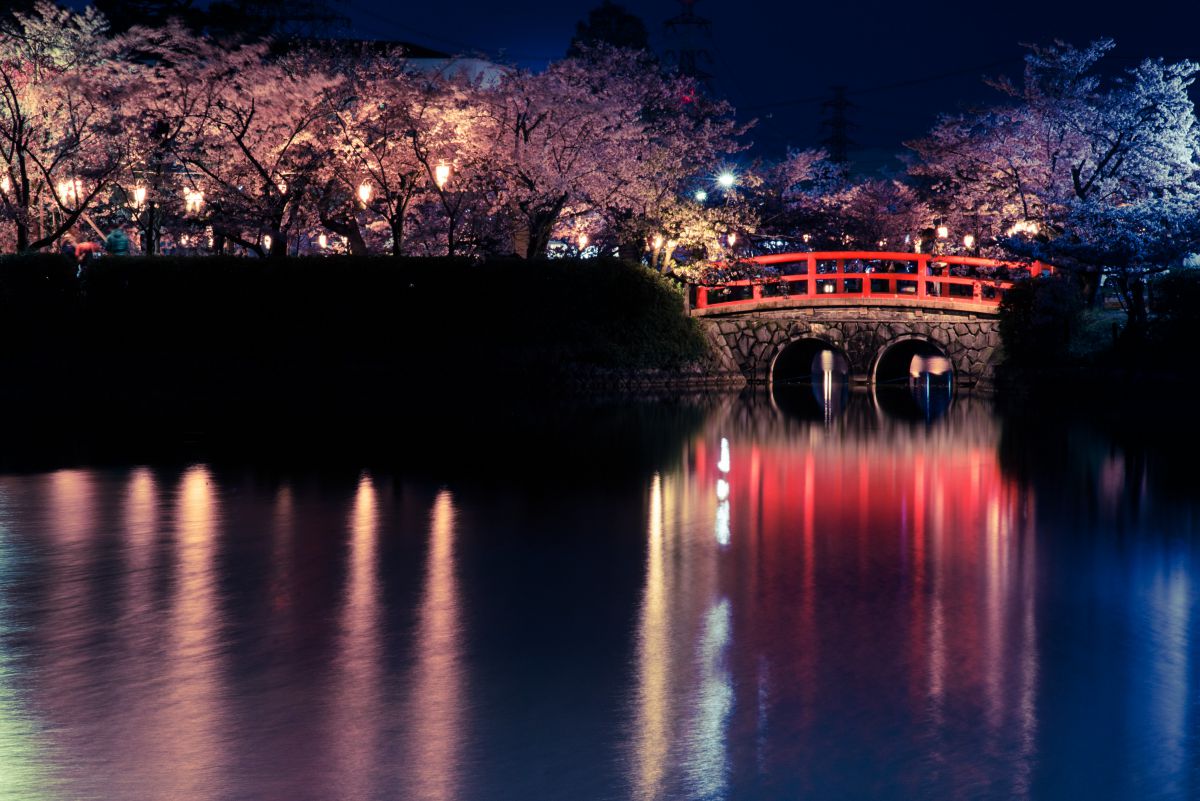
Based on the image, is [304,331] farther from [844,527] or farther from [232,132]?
[844,527]

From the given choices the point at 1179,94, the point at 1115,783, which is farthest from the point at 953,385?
the point at 1115,783

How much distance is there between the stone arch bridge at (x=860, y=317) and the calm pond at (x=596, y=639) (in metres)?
22.7

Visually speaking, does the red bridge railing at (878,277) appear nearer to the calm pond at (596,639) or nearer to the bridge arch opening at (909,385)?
the bridge arch opening at (909,385)

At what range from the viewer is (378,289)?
3319 cm

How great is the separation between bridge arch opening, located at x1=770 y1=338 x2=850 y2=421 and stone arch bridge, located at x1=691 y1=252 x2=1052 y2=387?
2.75 feet

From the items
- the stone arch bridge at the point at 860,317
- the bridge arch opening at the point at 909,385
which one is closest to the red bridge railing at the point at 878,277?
the stone arch bridge at the point at 860,317

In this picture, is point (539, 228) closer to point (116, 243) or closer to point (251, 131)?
point (251, 131)

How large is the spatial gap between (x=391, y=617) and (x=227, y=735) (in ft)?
7.17

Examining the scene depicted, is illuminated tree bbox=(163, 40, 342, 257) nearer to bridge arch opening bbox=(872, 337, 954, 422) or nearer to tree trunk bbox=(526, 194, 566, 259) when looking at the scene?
tree trunk bbox=(526, 194, 566, 259)

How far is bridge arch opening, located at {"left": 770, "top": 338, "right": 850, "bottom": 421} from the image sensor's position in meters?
28.3

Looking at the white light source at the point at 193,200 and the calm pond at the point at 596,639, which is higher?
the white light source at the point at 193,200

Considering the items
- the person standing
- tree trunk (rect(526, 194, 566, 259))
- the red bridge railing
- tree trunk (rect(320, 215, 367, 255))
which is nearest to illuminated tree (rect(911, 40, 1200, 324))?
the red bridge railing

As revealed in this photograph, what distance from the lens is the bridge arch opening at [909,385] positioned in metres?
28.0

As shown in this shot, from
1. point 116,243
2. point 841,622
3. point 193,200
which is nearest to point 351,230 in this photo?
point 193,200
